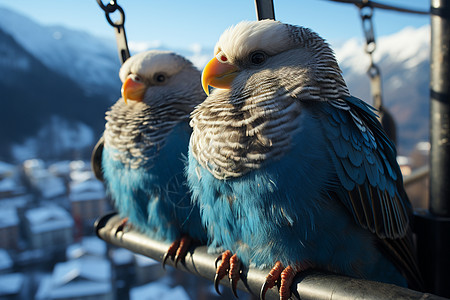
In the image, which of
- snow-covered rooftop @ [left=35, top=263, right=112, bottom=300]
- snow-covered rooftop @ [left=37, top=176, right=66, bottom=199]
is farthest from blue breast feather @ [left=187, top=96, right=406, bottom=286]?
snow-covered rooftop @ [left=37, top=176, right=66, bottom=199]

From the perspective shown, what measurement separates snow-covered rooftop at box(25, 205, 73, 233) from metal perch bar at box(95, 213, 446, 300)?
6510 mm

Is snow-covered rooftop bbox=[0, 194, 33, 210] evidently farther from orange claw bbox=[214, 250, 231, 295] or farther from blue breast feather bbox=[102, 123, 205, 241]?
orange claw bbox=[214, 250, 231, 295]

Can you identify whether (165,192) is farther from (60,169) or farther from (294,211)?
(60,169)

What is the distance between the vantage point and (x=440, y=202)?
1.10m

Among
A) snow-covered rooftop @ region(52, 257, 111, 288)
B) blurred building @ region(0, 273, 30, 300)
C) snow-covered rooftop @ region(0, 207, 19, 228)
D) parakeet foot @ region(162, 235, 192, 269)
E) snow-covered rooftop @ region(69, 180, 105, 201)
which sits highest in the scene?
parakeet foot @ region(162, 235, 192, 269)

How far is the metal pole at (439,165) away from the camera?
40.9 inches

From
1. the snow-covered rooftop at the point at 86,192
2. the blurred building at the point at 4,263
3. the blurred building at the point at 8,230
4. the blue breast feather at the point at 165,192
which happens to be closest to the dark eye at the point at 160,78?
the blue breast feather at the point at 165,192

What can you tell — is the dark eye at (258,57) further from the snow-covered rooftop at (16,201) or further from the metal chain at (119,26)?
the snow-covered rooftop at (16,201)

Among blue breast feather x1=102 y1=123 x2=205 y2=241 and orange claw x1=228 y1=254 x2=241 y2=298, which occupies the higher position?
blue breast feather x1=102 y1=123 x2=205 y2=241

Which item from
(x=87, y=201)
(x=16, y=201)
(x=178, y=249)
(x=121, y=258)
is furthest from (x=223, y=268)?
(x=16, y=201)

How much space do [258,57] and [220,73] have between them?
12 cm

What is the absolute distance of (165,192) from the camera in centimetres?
122

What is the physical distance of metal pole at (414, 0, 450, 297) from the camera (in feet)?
3.41

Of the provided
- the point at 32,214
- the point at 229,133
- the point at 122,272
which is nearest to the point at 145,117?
the point at 229,133
